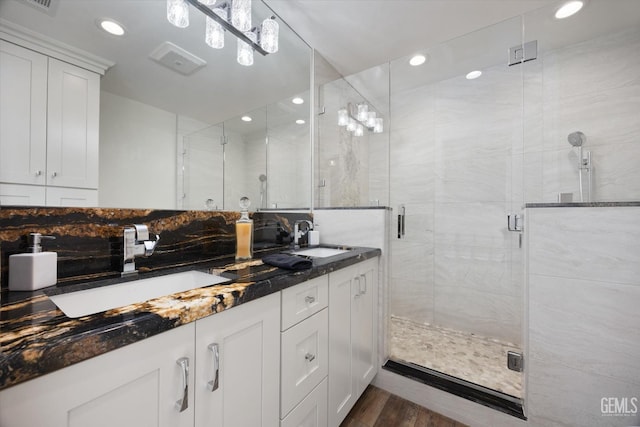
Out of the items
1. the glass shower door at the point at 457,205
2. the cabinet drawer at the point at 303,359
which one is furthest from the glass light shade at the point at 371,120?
the cabinet drawer at the point at 303,359

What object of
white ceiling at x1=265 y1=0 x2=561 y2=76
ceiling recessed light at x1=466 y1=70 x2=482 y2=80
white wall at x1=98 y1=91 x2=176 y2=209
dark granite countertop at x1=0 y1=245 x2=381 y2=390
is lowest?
dark granite countertop at x1=0 y1=245 x2=381 y2=390

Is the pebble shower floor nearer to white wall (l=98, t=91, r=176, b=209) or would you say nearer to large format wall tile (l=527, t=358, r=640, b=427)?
large format wall tile (l=527, t=358, r=640, b=427)

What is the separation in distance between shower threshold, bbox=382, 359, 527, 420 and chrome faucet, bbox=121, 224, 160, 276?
5.25 feet

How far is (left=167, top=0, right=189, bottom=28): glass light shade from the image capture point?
108 cm

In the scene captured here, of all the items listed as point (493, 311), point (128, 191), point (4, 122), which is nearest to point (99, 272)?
point (128, 191)

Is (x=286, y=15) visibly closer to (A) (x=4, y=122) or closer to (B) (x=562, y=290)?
(A) (x=4, y=122)

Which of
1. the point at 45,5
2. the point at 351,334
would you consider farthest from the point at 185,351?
the point at 45,5

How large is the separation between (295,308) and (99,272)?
700 mm

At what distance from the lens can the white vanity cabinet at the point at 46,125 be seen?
715 millimetres

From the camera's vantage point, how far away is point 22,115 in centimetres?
73

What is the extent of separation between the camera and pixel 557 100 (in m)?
1.75

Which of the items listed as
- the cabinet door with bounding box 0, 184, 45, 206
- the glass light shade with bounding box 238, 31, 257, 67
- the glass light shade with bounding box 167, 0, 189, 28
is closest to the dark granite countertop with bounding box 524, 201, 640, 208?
the glass light shade with bounding box 238, 31, 257, 67

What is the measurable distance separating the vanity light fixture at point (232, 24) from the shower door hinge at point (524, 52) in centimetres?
164

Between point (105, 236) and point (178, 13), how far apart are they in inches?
39.5
